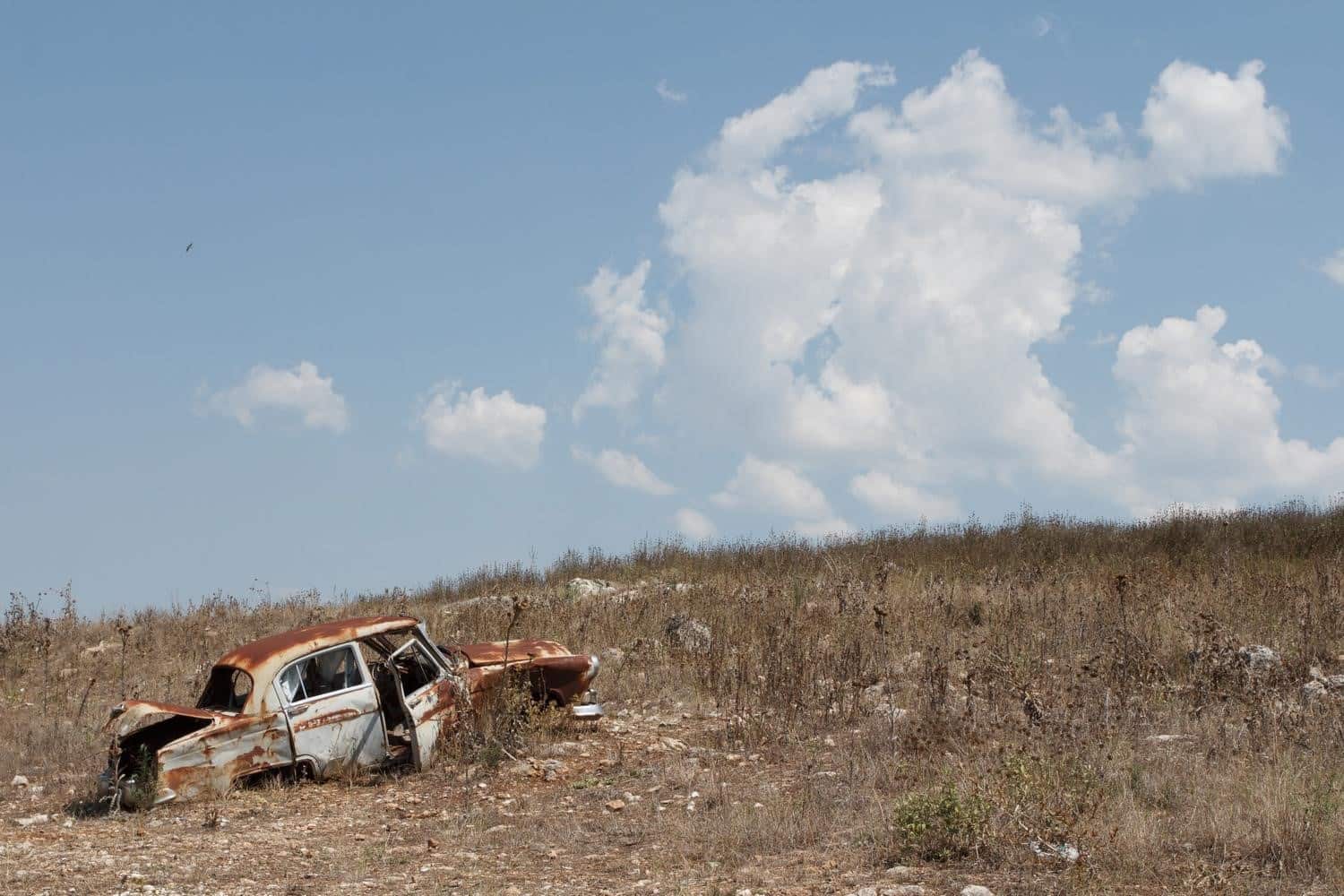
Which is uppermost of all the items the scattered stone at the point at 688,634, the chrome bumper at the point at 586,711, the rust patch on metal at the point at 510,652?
the rust patch on metal at the point at 510,652

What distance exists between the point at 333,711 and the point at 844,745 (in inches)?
186

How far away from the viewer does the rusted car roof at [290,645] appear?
32.3 feet

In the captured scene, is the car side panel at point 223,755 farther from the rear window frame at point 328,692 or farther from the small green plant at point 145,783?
the rear window frame at point 328,692

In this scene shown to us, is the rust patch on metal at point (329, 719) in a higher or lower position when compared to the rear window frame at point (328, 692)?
lower

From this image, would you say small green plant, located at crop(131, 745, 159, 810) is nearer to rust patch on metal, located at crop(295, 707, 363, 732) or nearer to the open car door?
rust patch on metal, located at crop(295, 707, 363, 732)

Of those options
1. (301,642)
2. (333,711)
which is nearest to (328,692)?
(333,711)

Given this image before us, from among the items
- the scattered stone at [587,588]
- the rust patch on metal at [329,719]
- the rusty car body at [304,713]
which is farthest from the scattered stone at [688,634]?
the rust patch on metal at [329,719]

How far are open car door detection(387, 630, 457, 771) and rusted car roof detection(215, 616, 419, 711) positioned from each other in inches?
14.0

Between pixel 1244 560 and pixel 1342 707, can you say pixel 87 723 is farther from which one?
pixel 1244 560

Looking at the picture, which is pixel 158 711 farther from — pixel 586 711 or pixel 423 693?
pixel 586 711

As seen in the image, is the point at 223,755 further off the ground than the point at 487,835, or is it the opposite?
the point at 223,755

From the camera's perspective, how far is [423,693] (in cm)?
1043

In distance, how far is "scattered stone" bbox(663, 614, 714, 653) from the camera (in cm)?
1427

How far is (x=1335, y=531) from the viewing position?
1853 centimetres
